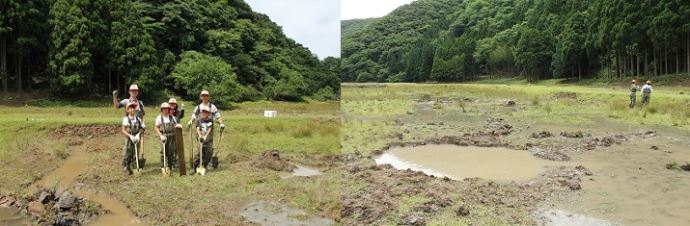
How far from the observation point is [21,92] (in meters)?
31.2

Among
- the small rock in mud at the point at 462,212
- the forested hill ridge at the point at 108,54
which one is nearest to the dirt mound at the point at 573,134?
the forested hill ridge at the point at 108,54

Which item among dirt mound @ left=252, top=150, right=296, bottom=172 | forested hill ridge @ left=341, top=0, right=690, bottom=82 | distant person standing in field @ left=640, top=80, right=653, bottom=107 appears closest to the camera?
dirt mound @ left=252, top=150, right=296, bottom=172

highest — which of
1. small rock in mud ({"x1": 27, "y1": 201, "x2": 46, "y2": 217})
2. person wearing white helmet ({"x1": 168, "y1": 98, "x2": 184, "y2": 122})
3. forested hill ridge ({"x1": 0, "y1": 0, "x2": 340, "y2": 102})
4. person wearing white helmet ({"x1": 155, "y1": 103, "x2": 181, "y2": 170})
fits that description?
forested hill ridge ({"x1": 0, "y1": 0, "x2": 340, "y2": 102})

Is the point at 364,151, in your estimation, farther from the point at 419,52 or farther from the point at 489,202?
the point at 419,52

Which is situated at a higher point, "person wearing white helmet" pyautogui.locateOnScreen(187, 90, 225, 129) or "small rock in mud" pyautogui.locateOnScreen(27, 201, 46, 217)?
"person wearing white helmet" pyautogui.locateOnScreen(187, 90, 225, 129)

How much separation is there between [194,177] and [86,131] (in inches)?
353

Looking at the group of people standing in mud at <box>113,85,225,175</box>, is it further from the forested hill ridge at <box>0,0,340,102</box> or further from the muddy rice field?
the forested hill ridge at <box>0,0,340,102</box>

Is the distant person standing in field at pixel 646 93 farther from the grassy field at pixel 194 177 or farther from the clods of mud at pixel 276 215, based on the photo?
the clods of mud at pixel 276 215

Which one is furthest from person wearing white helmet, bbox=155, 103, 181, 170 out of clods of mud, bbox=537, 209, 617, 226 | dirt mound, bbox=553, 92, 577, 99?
dirt mound, bbox=553, 92, 577, 99

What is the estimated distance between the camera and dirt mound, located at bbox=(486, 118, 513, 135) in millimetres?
17228

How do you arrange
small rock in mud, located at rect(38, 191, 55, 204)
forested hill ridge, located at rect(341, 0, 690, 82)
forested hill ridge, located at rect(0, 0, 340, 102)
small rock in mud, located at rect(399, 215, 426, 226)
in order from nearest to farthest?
small rock in mud, located at rect(399, 215, 426, 226) → small rock in mud, located at rect(38, 191, 55, 204) → forested hill ridge, located at rect(0, 0, 340, 102) → forested hill ridge, located at rect(341, 0, 690, 82)

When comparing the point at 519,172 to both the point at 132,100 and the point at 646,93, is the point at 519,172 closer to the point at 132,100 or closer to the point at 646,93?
the point at 132,100

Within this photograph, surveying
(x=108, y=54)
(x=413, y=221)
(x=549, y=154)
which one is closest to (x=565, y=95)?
(x=549, y=154)

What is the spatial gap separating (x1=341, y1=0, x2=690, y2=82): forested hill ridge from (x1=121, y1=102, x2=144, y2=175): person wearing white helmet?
4.13 meters
